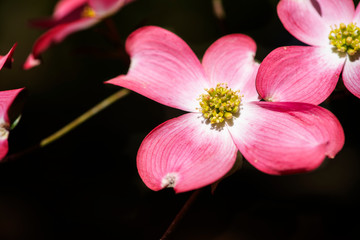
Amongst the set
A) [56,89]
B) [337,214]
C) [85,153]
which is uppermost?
[56,89]

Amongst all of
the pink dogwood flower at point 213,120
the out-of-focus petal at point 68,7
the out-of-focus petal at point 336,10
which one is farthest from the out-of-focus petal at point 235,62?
the out-of-focus petal at point 68,7

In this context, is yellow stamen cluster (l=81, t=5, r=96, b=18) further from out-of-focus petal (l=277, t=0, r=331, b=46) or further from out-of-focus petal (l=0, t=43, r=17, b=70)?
out-of-focus petal (l=277, t=0, r=331, b=46)

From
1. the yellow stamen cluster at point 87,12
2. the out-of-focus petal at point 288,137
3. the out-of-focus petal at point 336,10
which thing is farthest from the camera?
the yellow stamen cluster at point 87,12

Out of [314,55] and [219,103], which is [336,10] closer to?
[314,55]

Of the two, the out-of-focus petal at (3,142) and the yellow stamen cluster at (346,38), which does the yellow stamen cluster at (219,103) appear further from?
the out-of-focus petal at (3,142)

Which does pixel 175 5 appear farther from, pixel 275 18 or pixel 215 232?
pixel 215 232

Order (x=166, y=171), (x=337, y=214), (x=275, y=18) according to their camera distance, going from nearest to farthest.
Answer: (x=166, y=171) < (x=337, y=214) < (x=275, y=18)

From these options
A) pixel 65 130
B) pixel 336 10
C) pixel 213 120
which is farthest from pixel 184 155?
pixel 336 10

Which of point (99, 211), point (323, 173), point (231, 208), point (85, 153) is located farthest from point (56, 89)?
point (323, 173)
